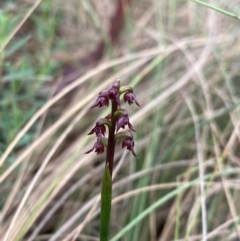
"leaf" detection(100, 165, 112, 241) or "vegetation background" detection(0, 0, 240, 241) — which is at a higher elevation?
"vegetation background" detection(0, 0, 240, 241)

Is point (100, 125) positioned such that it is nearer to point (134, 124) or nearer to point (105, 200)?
point (105, 200)

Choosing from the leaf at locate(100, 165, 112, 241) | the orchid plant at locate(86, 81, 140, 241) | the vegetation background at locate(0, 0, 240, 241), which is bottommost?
the leaf at locate(100, 165, 112, 241)

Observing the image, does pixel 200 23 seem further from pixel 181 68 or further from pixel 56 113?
pixel 56 113

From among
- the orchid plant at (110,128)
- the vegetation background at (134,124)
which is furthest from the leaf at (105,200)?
the vegetation background at (134,124)

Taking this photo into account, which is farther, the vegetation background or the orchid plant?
the vegetation background

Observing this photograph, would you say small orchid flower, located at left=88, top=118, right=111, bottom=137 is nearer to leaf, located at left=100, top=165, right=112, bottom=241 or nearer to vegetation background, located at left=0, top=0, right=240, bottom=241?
leaf, located at left=100, top=165, right=112, bottom=241

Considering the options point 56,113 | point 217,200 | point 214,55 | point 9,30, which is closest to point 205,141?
point 217,200

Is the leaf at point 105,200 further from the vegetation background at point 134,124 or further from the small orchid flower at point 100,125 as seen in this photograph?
the vegetation background at point 134,124

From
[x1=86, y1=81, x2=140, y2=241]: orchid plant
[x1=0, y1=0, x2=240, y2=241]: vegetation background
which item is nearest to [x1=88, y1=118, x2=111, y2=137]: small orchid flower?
[x1=86, y1=81, x2=140, y2=241]: orchid plant

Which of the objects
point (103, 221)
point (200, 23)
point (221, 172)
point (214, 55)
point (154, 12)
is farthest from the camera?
point (154, 12)
